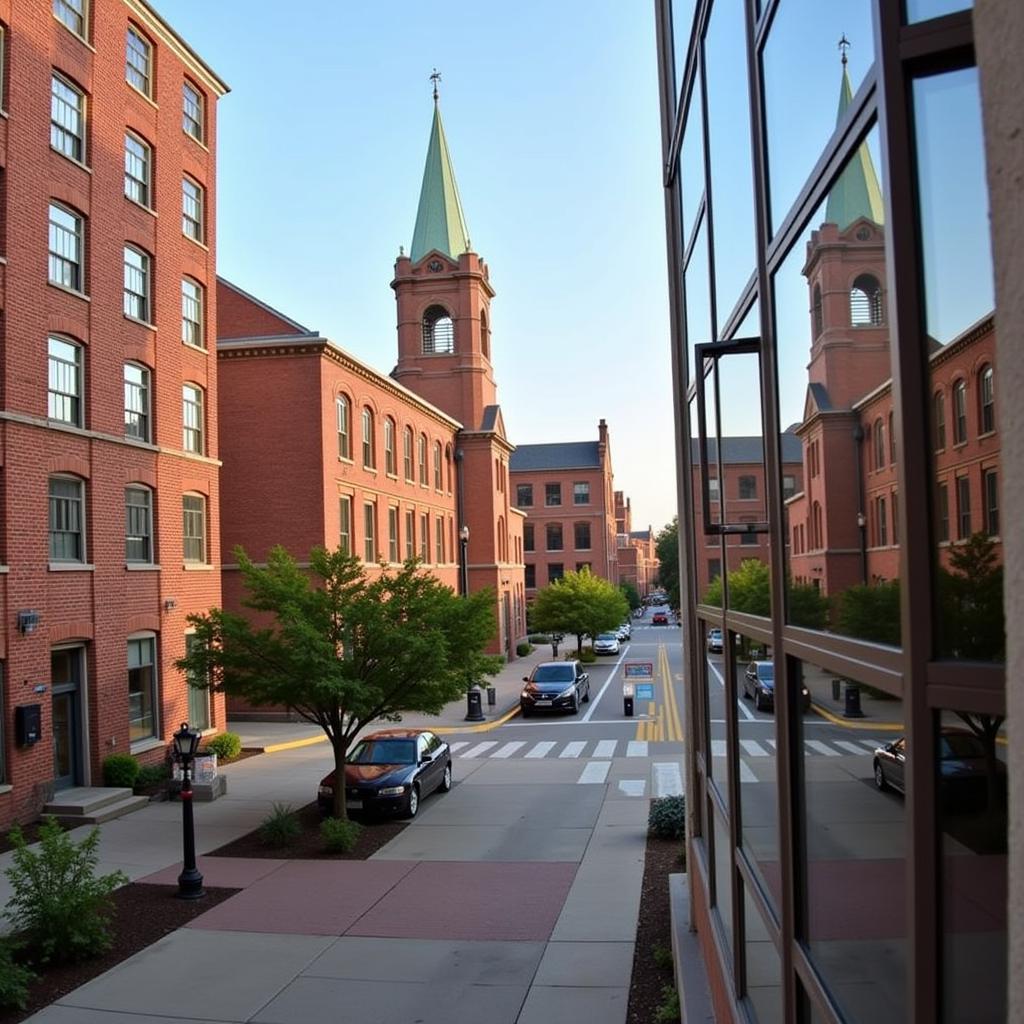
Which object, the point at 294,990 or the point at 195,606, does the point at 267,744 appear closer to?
the point at 195,606

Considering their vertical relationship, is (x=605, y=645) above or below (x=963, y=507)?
below

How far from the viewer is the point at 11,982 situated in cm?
933

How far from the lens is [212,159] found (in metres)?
28.4

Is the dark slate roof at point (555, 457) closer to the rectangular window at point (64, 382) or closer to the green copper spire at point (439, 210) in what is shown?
the green copper spire at point (439, 210)

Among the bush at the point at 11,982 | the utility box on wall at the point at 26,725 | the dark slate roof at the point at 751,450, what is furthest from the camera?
the utility box on wall at the point at 26,725

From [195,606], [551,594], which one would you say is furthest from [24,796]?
[551,594]

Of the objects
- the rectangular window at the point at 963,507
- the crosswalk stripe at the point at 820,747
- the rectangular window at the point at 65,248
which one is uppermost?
the rectangular window at the point at 65,248

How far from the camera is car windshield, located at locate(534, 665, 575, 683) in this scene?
118 ft

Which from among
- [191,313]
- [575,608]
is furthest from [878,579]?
[575,608]

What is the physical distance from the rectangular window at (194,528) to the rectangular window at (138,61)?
1077cm

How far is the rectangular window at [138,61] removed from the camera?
2395 cm

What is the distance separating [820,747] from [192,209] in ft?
91.5

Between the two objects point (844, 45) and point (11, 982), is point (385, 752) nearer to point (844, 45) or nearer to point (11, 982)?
point (11, 982)

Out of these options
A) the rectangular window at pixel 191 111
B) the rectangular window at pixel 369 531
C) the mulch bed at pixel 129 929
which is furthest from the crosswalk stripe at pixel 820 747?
the rectangular window at pixel 369 531
